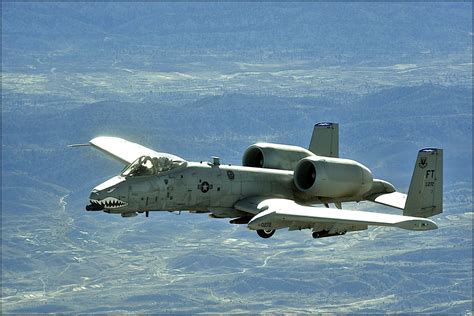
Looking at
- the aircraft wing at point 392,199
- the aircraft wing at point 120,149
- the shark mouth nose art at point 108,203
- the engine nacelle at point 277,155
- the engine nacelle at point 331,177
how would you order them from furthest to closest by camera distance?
1. the aircraft wing at point 120,149
2. the engine nacelle at point 277,155
3. the aircraft wing at point 392,199
4. the engine nacelle at point 331,177
5. the shark mouth nose art at point 108,203

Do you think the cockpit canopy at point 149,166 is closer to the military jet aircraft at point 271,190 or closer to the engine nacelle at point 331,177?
the military jet aircraft at point 271,190

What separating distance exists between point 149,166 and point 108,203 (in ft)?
9.63

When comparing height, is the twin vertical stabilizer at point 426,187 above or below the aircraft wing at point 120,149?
below

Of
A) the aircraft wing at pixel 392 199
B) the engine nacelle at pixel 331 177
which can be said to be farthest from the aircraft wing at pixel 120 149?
the aircraft wing at pixel 392 199

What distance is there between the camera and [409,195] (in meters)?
60.8

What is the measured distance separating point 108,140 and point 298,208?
18157 millimetres

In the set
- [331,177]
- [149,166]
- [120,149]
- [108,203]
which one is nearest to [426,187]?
[331,177]

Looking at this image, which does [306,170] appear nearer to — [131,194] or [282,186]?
[282,186]

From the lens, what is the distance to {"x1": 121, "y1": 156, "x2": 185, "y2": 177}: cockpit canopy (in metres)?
59.2

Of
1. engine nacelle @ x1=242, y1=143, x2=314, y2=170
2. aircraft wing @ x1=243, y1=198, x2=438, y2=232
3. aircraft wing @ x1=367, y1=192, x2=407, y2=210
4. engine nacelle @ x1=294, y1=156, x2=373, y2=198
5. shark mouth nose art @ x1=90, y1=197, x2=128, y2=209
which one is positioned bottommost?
aircraft wing @ x1=243, y1=198, x2=438, y2=232

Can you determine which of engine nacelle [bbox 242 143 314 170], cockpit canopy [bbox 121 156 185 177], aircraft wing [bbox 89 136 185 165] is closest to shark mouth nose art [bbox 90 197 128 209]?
cockpit canopy [bbox 121 156 185 177]

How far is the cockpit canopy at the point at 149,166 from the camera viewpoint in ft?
194

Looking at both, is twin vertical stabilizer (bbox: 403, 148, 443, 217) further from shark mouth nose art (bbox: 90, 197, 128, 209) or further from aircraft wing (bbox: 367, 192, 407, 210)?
shark mouth nose art (bbox: 90, 197, 128, 209)

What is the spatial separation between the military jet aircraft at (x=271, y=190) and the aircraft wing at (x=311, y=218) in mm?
42
